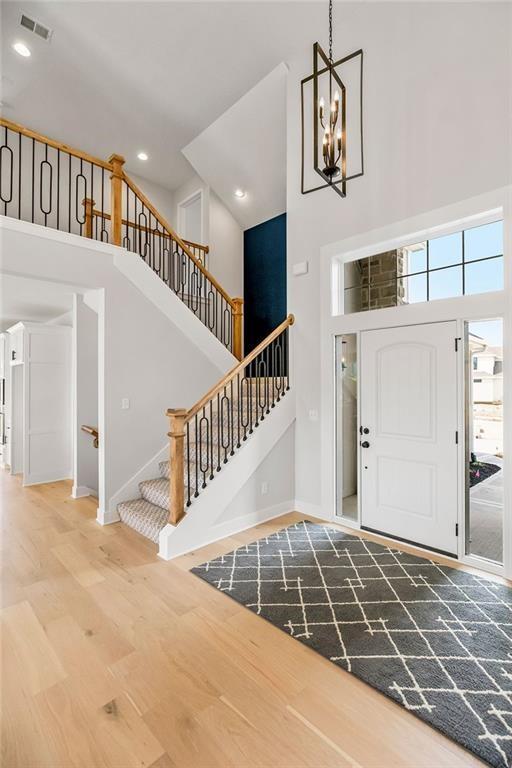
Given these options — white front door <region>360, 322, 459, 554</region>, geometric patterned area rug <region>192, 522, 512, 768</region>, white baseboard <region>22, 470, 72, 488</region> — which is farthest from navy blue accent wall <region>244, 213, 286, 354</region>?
geometric patterned area rug <region>192, 522, 512, 768</region>

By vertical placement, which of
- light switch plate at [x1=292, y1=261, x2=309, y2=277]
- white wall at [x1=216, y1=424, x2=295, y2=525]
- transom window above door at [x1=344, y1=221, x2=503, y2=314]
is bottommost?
white wall at [x1=216, y1=424, x2=295, y2=525]

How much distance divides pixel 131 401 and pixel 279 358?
1820mm

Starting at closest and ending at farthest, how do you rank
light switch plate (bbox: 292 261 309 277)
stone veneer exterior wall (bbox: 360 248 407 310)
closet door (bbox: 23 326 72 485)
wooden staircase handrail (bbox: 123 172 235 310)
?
stone veneer exterior wall (bbox: 360 248 407 310) → light switch plate (bbox: 292 261 309 277) → wooden staircase handrail (bbox: 123 172 235 310) → closet door (bbox: 23 326 72 485)

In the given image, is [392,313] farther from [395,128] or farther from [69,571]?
[69,571]

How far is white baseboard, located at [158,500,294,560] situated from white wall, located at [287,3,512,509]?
1.01 ft

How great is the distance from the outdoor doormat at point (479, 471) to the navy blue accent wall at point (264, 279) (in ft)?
12.9

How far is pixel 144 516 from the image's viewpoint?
375cm

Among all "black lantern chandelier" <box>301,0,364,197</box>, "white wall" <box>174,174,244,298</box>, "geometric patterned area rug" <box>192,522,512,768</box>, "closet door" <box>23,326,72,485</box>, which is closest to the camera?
"geometric patterned area rug" <box>192,522,512,768</box>

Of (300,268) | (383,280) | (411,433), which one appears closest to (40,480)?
(300,268)

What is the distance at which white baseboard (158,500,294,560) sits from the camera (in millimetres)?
3520

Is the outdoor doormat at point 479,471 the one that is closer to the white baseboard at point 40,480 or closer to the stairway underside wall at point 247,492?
the stairway underside wall at point 247,492

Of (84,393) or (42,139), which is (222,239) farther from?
(84,393)

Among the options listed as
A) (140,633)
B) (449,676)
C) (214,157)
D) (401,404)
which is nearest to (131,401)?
(140,633)

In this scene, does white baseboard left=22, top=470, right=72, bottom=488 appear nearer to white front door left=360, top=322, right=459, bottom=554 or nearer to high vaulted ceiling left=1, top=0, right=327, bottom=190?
white front door left=360, top=322, right=459, bottom=554
